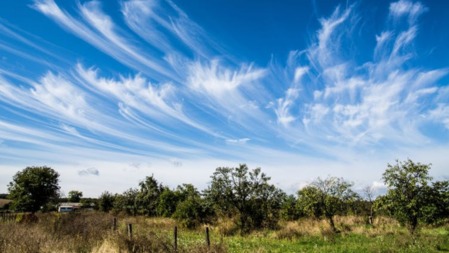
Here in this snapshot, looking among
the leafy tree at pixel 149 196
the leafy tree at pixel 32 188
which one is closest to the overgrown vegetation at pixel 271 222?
the leafy tree at pixel 149 196

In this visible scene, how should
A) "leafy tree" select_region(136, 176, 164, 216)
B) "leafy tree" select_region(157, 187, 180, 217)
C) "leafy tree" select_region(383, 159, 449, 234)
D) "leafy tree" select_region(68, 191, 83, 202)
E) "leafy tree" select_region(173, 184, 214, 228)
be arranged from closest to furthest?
"leafy tree" select_region(383, 159, 449, 234) < "leafy tree" select_region(173, 184, 214, 228) < "leafy tree" select_region(157, 187, 180, 217) < "leafy tree" select_region(136, 176, 164, 216) < "leafy tree" select_region(68, 191, 83, 202)

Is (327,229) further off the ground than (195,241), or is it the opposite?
(327,229)

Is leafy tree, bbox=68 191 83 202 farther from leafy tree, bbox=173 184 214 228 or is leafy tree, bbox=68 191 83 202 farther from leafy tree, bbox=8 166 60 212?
leafy tree, bbox=173 184 214 228

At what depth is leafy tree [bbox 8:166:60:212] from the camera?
51.5 metres

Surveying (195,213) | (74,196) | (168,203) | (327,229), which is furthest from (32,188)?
(74,196)

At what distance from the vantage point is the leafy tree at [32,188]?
169 feet

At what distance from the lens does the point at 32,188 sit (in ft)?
171

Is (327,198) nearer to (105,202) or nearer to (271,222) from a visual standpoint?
(271,222)

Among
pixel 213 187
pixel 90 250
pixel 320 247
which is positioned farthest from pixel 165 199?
pixel 90 250

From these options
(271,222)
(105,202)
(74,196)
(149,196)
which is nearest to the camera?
(271,222)

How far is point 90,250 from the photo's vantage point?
476 inches

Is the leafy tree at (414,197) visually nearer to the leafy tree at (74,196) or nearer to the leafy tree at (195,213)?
the leafy tree at (195,213)

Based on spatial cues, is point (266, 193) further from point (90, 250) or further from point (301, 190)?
point (90, 250)

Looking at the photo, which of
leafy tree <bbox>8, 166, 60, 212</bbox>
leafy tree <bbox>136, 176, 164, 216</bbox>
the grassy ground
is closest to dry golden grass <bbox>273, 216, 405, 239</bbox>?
the grassy ground
